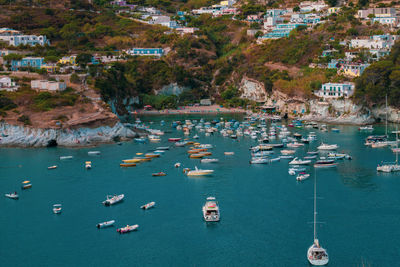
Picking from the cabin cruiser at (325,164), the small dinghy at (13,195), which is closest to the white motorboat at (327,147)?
the cabin cruiser at (325,164)

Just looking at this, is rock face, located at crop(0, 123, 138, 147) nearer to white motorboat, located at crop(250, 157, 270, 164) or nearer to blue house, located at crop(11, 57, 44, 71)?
white motorboat, located at crop(250, 157, 270, 164)

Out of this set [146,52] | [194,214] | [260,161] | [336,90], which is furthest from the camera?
[146,52]

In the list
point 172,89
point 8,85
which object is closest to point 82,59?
point 8,85

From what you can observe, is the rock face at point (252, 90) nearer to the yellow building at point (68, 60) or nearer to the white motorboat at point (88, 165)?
the yellow building at point (68, 60)

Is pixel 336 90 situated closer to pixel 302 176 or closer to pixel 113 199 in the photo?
pixel 302 176

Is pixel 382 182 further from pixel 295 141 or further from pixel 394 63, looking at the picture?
pixel 394 63

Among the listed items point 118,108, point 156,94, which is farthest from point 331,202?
point 156,94
